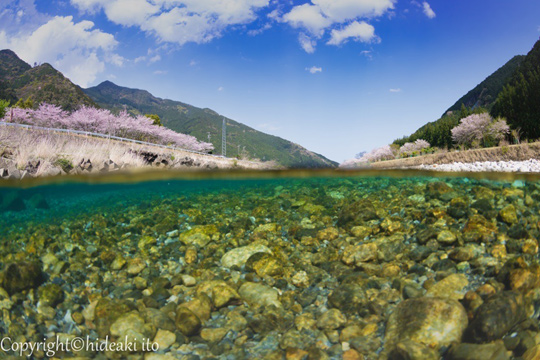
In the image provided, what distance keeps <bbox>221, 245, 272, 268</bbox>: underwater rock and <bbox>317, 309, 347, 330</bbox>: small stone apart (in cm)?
121

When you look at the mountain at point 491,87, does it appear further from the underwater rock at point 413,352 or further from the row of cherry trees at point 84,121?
the underwater rock at point 413,352

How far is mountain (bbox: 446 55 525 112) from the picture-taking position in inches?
4277

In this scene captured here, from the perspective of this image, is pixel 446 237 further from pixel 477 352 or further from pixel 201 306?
pixel 201 306

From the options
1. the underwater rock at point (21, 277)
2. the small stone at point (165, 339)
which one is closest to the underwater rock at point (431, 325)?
the small stone at point (165, 339)

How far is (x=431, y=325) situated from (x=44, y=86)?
14147 cm

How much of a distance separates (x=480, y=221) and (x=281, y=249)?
2972 mm

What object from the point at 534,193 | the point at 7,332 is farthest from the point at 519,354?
the point at 7,332

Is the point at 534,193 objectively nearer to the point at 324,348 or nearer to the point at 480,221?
the point at 480,221

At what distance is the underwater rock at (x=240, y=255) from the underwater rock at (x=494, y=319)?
2329 millimetres

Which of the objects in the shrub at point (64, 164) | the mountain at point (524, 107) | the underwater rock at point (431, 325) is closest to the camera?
the underwater rock at point (431, 325)

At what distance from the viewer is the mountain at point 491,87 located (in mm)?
108625

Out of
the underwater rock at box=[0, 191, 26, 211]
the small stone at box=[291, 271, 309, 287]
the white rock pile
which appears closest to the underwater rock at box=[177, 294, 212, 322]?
the small stone at box=[291, 271, 309, 287]

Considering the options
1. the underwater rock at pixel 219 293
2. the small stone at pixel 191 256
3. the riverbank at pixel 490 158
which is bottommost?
the underwater rock at pixel 219 293

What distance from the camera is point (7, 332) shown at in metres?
3.63
